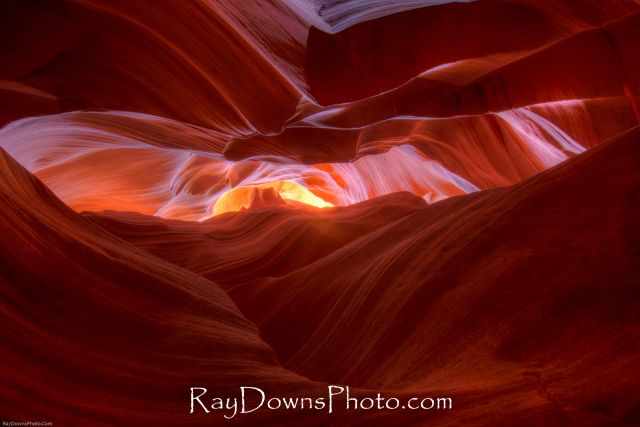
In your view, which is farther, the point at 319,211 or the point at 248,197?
the point at 248,197

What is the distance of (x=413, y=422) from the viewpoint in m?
1.45

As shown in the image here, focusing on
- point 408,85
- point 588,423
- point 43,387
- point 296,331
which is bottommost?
point 588,423

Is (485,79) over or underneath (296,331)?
over

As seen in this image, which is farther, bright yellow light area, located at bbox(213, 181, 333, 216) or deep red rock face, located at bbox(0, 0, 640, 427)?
→ bright yellow light area, located at bbox(213, 181, 333, 216)

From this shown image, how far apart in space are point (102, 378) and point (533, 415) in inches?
44.7

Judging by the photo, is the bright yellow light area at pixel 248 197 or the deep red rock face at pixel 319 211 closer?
the deep red rock face at pixel 319 211

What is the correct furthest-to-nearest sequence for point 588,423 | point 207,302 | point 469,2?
point 469,2
point 207,302
point 588,423

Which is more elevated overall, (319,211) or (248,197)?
(248,197)

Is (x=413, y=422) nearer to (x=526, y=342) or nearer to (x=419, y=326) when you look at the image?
(x=526, y=342)

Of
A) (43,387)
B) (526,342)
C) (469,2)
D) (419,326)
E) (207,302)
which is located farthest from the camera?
(469,2)

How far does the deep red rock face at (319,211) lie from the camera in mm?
1636

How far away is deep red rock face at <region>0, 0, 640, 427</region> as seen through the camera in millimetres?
1636

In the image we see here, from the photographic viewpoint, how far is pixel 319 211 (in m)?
5.12

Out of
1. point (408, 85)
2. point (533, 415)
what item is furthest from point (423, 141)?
point (533, 415)
